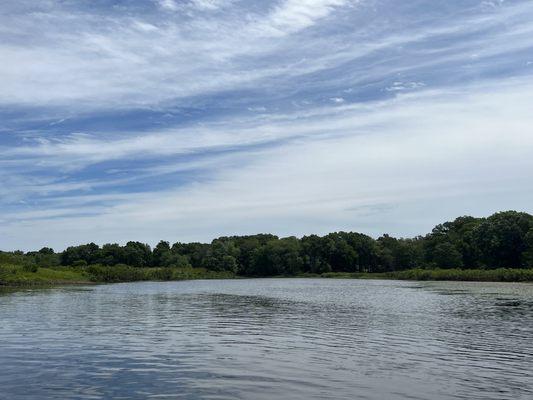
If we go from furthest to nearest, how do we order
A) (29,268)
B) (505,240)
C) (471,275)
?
(505,240) < (471,275) < (29,268)

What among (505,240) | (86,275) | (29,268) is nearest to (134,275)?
(86,275)

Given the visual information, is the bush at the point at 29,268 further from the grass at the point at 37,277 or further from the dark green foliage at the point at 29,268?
the grass at the point at 37,277

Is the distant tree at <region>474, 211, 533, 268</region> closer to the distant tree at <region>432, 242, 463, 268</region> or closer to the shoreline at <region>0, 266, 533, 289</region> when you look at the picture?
the distant tree at <region>432, 242, 463, 268</region>

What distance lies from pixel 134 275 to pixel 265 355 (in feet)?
430

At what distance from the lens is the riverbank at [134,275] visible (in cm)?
9862

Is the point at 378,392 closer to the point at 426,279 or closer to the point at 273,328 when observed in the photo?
the point at 273,328

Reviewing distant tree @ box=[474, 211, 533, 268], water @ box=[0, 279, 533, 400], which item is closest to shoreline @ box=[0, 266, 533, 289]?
distant tree @ box=[474, 211, 533, 268]

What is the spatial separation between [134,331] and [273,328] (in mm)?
9310

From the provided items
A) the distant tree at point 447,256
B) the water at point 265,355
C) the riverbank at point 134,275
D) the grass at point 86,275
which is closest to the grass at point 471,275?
the riverbank at point 134,275

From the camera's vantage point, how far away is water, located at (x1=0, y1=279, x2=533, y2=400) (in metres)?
19.2

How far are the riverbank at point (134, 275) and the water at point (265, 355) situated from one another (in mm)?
58162

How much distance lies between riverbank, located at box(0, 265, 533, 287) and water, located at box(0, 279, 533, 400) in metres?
58.2

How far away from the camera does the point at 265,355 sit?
85.9 feet

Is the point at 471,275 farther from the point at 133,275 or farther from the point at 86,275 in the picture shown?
the point at 86,275
